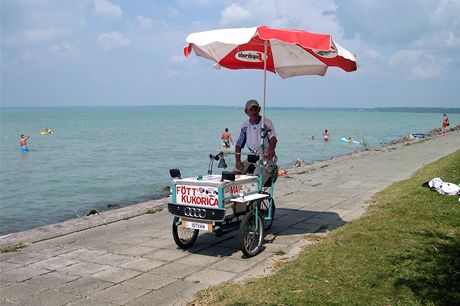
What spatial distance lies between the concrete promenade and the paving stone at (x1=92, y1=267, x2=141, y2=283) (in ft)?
0.04

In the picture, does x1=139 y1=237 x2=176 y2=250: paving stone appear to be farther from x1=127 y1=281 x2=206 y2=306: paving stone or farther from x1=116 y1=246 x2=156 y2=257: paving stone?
x1=127 y1=281 x2=206 y2=306: paving stone

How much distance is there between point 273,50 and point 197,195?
10.2 feet

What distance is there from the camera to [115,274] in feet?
17.3

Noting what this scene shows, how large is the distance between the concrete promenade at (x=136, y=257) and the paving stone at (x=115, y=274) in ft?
0.04

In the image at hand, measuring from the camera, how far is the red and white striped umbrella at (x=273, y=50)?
19.0ft

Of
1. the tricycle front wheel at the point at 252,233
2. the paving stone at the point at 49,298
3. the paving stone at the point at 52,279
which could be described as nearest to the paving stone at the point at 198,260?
the tricycle front wheel at the point at 252,233

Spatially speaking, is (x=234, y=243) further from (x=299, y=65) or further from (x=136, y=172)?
(x=136, y=172)

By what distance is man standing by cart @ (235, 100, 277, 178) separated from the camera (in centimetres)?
661

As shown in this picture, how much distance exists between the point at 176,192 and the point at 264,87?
2471 millimetres

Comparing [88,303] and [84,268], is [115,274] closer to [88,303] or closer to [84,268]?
[84,268]

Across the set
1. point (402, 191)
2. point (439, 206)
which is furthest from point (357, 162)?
point (439, 206)

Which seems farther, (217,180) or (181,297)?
(217,180)

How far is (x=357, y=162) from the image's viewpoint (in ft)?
56.9

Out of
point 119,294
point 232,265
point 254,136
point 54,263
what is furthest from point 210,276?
point 254,136
